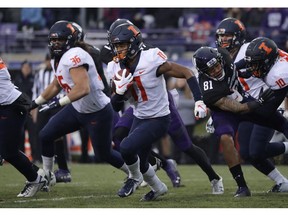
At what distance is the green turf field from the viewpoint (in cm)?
673

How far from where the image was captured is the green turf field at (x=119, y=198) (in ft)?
22.1

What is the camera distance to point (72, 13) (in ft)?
51.5

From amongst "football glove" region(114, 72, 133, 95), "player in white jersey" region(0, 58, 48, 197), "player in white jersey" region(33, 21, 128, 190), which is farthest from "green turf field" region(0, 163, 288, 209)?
"football glove" region(114, 72, 133, 95)

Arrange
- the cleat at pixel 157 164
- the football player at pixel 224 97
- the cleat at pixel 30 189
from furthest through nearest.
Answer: the cleat at pixel 157 164 → the cleat at pixel 30 189 → the football player at pixel 224 97

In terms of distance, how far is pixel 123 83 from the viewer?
22.4 feet

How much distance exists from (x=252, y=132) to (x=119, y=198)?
4.77 feet

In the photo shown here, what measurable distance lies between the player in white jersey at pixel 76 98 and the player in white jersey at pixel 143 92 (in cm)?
40

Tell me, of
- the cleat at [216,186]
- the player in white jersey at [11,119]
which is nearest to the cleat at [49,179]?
the player in white jersey at [11,119]

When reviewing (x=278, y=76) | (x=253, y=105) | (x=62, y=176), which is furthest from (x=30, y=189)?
(x=278, y=76)

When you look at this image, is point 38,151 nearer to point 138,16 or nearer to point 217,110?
point 138,16

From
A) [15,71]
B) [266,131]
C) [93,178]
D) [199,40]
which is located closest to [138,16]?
[199,40]

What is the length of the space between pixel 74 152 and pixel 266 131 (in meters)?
5.66

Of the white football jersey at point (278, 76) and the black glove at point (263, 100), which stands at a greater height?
the white football jersey at point (278, 76)

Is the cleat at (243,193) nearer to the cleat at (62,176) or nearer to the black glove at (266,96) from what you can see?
the black glove at (266,96)
